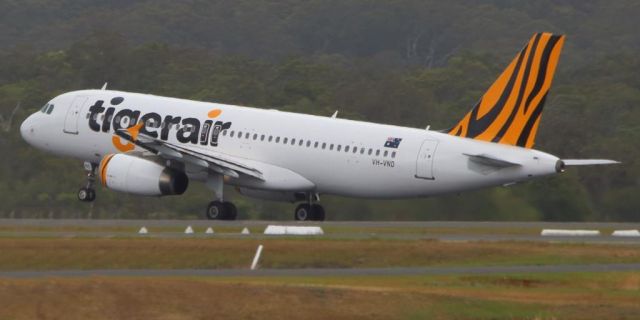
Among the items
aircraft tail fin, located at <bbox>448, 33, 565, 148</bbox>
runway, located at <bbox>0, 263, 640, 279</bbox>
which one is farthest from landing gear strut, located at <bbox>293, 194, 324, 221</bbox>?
runway, located at <bbox>0, 263, 640, 279</bbox>

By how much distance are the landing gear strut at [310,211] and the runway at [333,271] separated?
2048 centimetres

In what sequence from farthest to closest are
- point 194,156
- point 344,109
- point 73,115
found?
point 344,109 < point 73,115 < point 194,156

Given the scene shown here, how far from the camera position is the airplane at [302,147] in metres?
63.9

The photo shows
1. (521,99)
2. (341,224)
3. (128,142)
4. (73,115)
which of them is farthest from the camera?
(73,115)

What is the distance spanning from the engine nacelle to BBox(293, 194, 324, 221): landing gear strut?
490 centimetres

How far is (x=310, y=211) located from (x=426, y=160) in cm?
657

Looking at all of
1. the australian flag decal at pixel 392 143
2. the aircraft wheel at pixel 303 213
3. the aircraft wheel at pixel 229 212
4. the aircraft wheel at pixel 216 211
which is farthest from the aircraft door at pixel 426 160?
the aircraft wheel at pixel 216 211

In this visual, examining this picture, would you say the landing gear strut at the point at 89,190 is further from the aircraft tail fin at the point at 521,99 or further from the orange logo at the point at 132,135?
the aircraft tail fin at the point at 521,99

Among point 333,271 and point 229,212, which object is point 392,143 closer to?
point 229,212

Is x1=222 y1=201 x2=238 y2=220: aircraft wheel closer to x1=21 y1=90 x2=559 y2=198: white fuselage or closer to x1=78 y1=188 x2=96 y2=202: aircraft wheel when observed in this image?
x1=21 y1=90 x2=559 y2=198: white fuselage

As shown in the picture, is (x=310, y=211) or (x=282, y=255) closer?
(x=282, y=255)

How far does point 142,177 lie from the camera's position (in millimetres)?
67312

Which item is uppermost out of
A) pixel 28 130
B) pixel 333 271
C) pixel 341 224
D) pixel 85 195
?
pixel 28 130

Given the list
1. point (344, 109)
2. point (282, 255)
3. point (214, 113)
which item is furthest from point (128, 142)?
point (344, 109)
